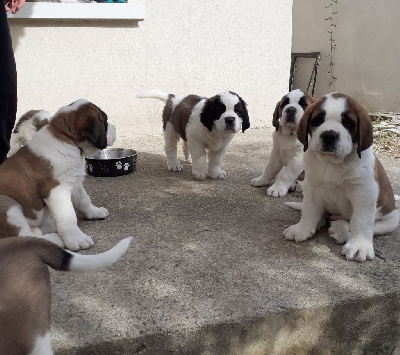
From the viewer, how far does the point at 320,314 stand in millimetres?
2680

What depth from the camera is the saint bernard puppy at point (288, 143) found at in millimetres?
4484

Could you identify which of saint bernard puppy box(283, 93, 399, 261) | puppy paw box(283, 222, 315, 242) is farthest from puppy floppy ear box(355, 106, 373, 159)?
puppy paw box(283, 222, 315, 242)

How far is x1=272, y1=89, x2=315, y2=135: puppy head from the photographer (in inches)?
175

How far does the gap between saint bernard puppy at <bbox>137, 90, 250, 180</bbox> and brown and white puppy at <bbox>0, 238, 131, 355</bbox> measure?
310 cm

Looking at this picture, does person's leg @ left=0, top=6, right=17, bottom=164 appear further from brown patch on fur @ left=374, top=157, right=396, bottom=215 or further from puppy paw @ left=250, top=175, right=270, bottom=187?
brown patch on fur @ left=374, top=157, right=396, bottom=215

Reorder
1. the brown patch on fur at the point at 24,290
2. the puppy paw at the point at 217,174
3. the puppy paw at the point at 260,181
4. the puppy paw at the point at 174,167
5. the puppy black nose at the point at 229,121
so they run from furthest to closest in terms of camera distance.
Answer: the puppy paw at the point at 174,167, the puppy paw at the point at 217,174, the puppy paw at the point at 260,181, the puppy black nose at the point at 229,121, the brown patch on fur at the point at 24,290

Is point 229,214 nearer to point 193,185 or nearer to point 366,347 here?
point 193,185

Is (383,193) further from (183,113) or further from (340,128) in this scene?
(183,113)

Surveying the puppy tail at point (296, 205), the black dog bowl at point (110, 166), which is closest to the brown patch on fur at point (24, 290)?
the puppy tail at point (296, 205)

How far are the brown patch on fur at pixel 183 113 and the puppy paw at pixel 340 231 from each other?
7.37 ft

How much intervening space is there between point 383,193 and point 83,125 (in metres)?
2.25

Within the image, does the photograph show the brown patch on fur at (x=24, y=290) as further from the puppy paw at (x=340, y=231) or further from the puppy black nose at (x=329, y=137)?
the puppy paw at (x=340, y=231)

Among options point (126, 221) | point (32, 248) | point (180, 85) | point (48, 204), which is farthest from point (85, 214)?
point (180, 85)

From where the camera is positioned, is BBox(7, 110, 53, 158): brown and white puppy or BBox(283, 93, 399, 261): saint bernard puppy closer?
BBox(283, 93, 399, 261): saint bernard puppy
